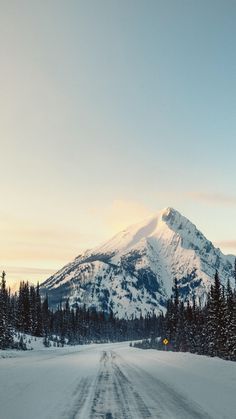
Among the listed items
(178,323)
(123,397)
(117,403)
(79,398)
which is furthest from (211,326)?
(117,403)

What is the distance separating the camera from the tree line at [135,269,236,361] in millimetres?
54906

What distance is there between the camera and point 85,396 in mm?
12086

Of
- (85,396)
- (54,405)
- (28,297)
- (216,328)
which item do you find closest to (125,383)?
(85,396)

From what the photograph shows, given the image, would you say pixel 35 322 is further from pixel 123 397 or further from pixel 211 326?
pixel 123 397

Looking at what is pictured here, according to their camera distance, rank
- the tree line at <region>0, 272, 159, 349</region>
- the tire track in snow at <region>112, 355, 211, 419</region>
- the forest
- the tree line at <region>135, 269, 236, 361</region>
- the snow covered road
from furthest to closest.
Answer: the tree line at <region>0, 272, 159, 349</region>
the forest
the tree line at <region>135, 269, 236, 361</region>
the snow covered road
the tire track in snow at <region>112, 355, 211, 419</region>

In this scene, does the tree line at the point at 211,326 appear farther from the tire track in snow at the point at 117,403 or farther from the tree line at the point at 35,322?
the tire track in snow at the point at 117,403

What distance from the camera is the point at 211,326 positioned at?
61781 mm

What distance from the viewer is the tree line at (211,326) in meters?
54.9

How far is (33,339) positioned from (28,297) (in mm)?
23447

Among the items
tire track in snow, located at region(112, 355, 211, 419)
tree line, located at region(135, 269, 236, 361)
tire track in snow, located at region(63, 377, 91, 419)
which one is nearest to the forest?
tree line, located at region(135, 269, 236, 361)

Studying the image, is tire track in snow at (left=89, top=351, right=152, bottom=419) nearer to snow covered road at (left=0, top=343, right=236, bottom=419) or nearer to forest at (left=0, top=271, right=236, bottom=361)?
snow covered road at (left=0, top=343, right=236, bottom=419)

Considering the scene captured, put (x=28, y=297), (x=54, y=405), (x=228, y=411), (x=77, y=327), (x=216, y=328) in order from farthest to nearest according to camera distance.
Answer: (x=77, y=327) → (x=28, y=297) → (x=216, y=328) → (x=54, y=405) → (x=228, y=411)

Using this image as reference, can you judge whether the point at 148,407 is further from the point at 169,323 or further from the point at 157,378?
the point at 169,323

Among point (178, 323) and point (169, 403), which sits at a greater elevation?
point (178, 323)
